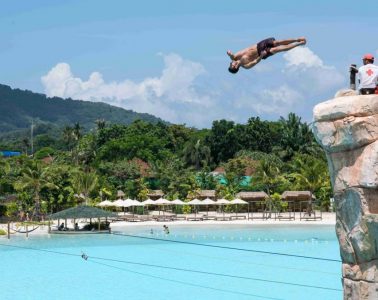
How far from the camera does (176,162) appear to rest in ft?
180

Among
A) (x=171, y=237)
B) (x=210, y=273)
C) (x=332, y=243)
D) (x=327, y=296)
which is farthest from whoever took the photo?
(x=171, y=237)

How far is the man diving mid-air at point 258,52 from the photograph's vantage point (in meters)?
8.52

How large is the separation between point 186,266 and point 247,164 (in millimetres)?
31707

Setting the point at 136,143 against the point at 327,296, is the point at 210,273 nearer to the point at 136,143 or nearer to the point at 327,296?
the point at 327,296

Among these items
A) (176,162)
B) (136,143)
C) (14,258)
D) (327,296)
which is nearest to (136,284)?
(327,296)

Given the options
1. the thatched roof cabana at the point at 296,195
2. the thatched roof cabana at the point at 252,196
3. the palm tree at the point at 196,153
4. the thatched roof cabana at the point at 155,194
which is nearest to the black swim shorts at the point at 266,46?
the thatched roof cabana at the point at 296,195

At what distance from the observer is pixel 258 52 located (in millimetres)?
8781

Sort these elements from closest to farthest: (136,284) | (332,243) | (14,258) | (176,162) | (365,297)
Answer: (365,297) → (136,284) → (14,258) → (332,243) → (176,162)

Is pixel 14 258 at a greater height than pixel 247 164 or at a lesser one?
lesser

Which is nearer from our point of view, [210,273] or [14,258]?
[210,273]

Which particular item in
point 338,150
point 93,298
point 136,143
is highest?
point 136,143

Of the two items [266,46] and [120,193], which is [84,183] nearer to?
[120,193]

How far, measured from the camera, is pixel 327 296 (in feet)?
62.3

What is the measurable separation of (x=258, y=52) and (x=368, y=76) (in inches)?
56.4
